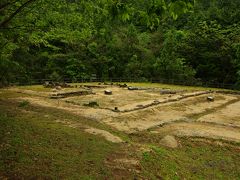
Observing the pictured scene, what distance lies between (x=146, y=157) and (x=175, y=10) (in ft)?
23.3

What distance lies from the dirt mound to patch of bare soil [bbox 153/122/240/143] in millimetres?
842

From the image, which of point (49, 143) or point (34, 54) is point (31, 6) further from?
point (34, 54)

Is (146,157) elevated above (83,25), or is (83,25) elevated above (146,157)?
(83,25)

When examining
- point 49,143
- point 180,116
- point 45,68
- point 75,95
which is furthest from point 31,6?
point 45,68

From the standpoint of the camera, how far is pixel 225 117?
65.9 feet

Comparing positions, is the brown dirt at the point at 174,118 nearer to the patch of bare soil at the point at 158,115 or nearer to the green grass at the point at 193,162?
the patch of bare soil at the point at 158,115

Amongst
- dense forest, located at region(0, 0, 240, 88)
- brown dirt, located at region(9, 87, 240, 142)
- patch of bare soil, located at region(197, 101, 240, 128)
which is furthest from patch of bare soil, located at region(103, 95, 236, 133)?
dense forest, located at region(0, 0, 240, 88)

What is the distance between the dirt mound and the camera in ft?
42.3

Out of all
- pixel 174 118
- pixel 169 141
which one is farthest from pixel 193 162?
pixel 174 118

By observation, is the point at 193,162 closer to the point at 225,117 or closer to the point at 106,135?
the point at 106,135

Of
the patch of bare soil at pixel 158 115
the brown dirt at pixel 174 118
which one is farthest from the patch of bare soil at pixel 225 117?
the patch of bare soil at pixel 158 115

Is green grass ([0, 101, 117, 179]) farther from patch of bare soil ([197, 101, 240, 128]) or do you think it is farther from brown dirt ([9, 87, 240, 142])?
patch of bare soil ([197, 101, 240, 128])

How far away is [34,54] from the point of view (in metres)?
46.3

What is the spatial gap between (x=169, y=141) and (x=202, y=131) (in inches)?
118
